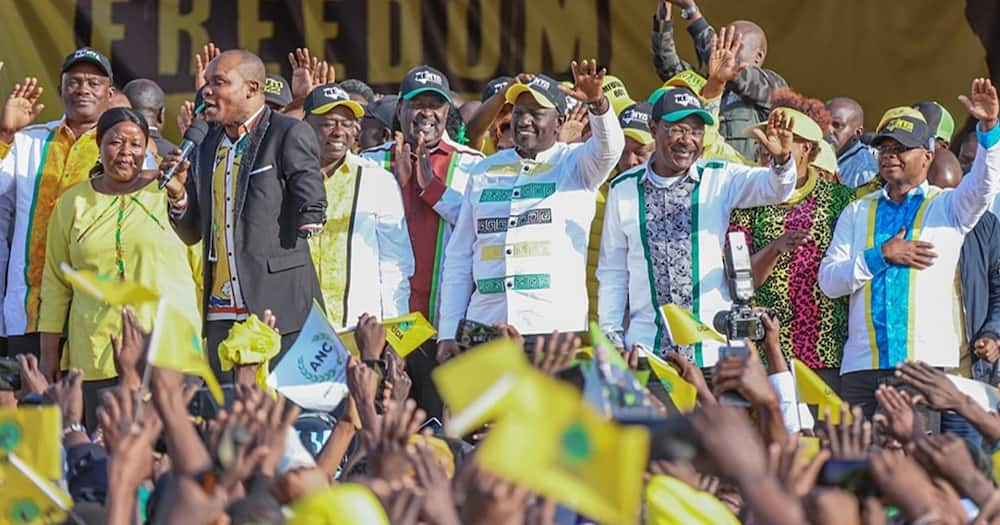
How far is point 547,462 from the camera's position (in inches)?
133

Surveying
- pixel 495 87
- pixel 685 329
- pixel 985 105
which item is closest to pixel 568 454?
pixel 685 329

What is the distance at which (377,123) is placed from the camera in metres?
9.84

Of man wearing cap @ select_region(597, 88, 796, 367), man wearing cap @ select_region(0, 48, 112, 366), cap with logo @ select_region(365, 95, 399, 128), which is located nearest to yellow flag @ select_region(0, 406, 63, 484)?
man wearing cap @ select_region(597, 88, 796, 367)

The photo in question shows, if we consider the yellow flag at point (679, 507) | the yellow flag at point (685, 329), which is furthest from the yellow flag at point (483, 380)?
the yellow flag at point (685, 329)

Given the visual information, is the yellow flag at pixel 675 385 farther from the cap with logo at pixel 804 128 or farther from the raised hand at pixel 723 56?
the raised hand at pixel 723 56

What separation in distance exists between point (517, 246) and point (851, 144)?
2.64 metres

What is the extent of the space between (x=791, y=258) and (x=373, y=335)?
201 centimetres

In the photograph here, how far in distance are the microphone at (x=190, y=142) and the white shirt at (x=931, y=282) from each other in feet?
8.69

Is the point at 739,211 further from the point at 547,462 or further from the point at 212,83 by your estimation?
the point at 547,462

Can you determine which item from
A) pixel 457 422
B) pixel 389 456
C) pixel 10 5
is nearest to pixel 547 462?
pixel 457 422

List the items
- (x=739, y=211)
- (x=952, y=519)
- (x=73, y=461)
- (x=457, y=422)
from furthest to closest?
(x=739, y=211), (x=73, y=461), (x=952, y=519), (x=457, y=422)

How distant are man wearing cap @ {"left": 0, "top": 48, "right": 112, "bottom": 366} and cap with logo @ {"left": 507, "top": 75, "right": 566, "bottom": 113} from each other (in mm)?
1908

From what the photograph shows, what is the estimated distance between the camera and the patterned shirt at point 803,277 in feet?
26.5

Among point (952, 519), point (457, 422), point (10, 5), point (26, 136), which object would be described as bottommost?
point (952, 519)
